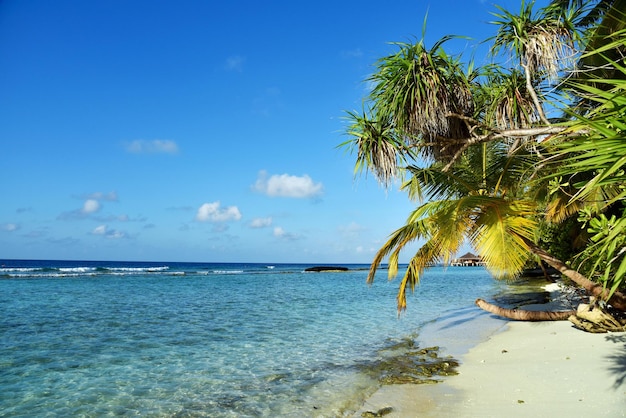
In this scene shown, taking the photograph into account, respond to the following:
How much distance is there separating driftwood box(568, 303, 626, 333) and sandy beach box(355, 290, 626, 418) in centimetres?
17

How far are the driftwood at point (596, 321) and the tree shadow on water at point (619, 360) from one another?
248 millimetres

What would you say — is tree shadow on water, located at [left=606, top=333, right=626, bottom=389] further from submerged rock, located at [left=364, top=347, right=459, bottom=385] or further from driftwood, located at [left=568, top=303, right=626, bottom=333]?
submerged rock, located at [left=364, top=347, right=459, bottom=385]

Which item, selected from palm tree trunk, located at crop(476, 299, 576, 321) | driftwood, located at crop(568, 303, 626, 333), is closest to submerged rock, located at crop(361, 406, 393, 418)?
driftwood, located at crop(568, 303, 626, 333)

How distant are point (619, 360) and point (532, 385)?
5.44 ft

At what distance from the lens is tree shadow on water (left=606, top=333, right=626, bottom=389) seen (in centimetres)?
580

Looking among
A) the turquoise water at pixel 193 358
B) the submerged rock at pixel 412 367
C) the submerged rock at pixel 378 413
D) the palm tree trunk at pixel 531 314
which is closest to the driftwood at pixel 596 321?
the palm tree trunk at pixel 531 314

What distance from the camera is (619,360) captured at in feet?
21.9

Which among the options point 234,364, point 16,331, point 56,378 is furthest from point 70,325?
point 234,364

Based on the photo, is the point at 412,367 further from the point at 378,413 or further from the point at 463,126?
the point at 463,126

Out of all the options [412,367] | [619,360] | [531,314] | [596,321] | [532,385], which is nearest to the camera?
[532,385]

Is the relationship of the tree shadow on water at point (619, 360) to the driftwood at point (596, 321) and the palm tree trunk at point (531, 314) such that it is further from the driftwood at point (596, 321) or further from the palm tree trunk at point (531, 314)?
the palm tree trunk at point (531, 314)

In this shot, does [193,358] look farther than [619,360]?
Yes

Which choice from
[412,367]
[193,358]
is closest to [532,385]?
[412,367]

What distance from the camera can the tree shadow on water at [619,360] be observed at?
5797 mm
